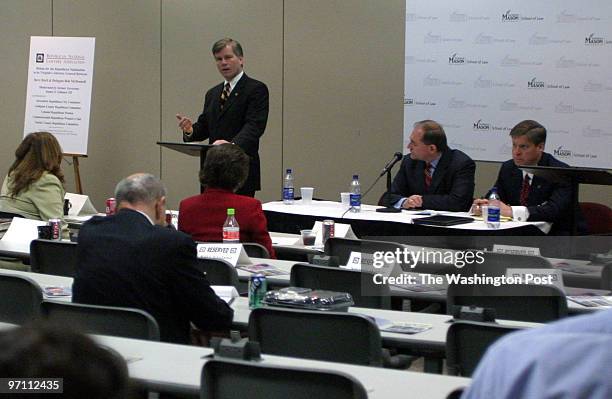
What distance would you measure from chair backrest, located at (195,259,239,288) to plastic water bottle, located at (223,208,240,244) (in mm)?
678

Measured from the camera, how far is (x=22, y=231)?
19.2 feet

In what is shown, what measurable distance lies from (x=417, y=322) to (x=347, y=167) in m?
6.26

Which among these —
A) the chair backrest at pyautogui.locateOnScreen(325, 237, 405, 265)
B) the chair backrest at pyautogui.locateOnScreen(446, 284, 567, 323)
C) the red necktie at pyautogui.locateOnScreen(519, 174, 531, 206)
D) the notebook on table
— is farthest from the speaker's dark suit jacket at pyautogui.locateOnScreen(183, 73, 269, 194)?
the chair backrest at pyautogui.locateOnScreen(446, 284, 567, 323)

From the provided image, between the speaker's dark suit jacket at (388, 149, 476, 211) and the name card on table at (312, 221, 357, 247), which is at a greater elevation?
the speaker's dark suit jacket at (388, 149, 476, 211)

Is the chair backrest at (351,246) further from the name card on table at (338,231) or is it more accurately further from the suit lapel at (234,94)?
the suit lapel at (234,94)

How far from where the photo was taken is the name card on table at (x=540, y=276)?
4.47m

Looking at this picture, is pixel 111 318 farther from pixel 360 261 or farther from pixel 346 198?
pixel 346 198

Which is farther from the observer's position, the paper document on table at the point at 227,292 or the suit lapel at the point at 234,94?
the suit lapel at the point at 234,94

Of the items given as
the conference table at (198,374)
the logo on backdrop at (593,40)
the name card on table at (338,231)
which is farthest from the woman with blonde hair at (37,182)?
the logo on backdrop at (593,40)

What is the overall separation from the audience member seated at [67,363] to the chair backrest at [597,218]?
6.17 metres

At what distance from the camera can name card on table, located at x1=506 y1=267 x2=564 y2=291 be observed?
4473 millimetres

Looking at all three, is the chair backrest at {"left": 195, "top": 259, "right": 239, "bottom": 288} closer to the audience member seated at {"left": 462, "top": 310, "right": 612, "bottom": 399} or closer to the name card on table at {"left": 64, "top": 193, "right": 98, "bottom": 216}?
the name card on table at {"left": 64, "top": 193, "right": 98, "bottom": 216}

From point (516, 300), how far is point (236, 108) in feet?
14.0

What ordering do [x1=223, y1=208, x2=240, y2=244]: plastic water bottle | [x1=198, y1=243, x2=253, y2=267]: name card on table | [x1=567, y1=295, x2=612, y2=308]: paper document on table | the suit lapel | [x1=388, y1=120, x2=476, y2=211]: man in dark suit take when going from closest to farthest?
[x1=567, y1=295, x2=612, y2=308]: paper document on table, [x1=198, y1=243, x2=253, y2=267]: name card on table, [x1=223, y1=208, x2=240, y2=244]: plastic water bottle, [x1=388, y1=120, x2=476, y2=211]: man in dark suit, the suit lapel
